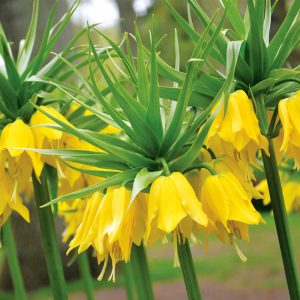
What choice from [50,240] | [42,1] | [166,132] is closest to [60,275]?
[50,240]

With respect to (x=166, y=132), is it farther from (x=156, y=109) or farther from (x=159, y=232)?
(x=159, y=232)

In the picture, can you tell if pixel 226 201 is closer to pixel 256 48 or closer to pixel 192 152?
pixel 192 152

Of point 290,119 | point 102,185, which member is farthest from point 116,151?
point 290,119

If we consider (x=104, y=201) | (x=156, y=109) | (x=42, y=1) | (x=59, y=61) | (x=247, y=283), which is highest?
(x=42, y=1)

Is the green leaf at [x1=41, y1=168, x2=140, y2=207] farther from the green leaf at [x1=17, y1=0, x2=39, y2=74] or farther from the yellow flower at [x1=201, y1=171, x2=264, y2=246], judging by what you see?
the green leaf at [x1=17, y1=0, x2=39, y2=74]

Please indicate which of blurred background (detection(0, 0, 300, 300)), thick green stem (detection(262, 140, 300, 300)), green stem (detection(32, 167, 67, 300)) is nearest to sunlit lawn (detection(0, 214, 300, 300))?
blurred background (detection(0, 0, 300, 300))
